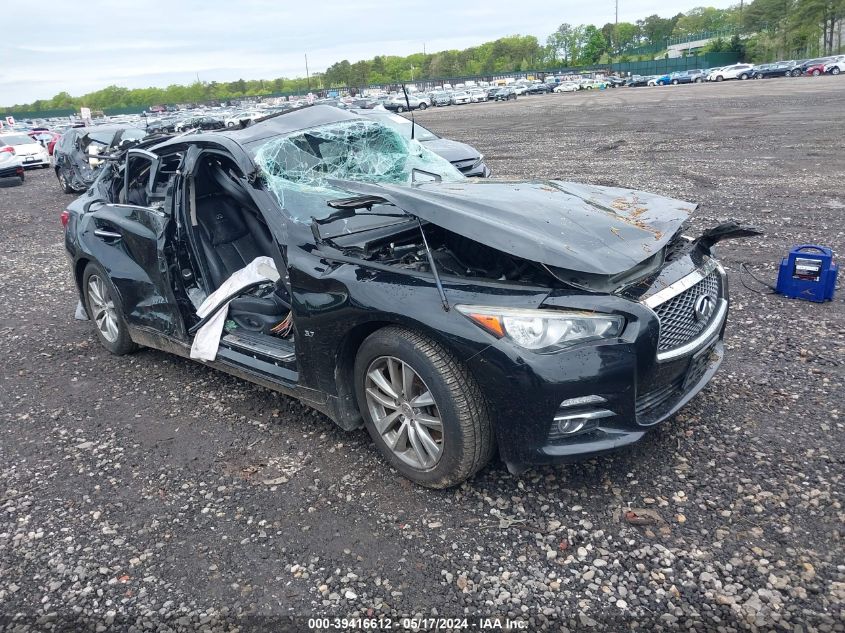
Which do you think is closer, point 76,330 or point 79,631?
point 79,631

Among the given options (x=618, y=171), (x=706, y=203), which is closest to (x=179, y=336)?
(x=706, y=203)

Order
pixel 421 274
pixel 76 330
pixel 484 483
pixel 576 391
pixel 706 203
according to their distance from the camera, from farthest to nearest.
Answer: pixel 706 203
pixel 76 330
pixel 484 483
pixel 421 274
pixel 576 391

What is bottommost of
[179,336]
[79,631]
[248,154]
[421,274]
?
[79,631]

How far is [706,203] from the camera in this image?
9.60 meters

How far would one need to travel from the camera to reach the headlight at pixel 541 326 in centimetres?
286

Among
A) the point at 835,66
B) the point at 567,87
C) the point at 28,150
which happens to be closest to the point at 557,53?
the point at 567,87

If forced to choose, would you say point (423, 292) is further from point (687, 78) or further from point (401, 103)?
point (687, 78)

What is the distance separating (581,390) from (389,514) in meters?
1.13

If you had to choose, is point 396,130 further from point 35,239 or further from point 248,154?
point 35,239

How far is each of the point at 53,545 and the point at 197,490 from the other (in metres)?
0.70

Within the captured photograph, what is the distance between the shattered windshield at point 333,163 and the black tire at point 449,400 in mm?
1007

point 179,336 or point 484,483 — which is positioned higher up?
point 179,336

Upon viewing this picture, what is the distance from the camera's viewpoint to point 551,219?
3.44 m

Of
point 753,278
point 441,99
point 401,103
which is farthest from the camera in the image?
point 441,99
